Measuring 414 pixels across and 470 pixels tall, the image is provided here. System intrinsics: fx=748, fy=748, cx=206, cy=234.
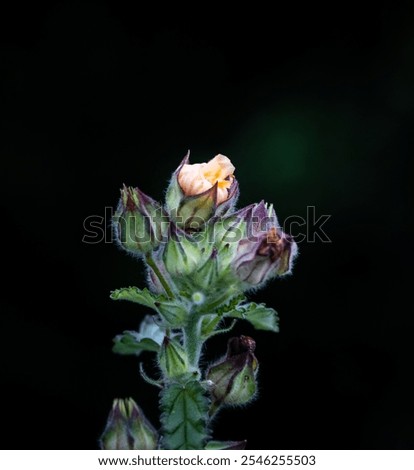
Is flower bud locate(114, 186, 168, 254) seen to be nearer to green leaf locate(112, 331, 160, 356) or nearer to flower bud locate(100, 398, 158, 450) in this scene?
green leaf locate(112, 331, 160, 356)

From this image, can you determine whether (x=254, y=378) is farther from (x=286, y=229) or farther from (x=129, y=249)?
(x=286, y=229)

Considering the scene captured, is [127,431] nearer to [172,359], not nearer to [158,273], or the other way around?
[172,359]

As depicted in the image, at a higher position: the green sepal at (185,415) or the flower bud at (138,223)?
the flower bud at (138,223)

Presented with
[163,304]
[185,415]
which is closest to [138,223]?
[163,304]

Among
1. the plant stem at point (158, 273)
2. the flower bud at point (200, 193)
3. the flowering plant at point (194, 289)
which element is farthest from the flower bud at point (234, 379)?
the flower bud at point (200, 193)

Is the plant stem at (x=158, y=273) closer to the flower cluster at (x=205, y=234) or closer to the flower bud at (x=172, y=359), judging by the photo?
the flower cluster at (x=205, y=234)

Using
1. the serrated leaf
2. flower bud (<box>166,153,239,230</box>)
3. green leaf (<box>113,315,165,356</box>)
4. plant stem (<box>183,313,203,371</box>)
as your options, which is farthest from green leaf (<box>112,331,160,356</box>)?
flower bud (<box>166,153,239,230</box>)
